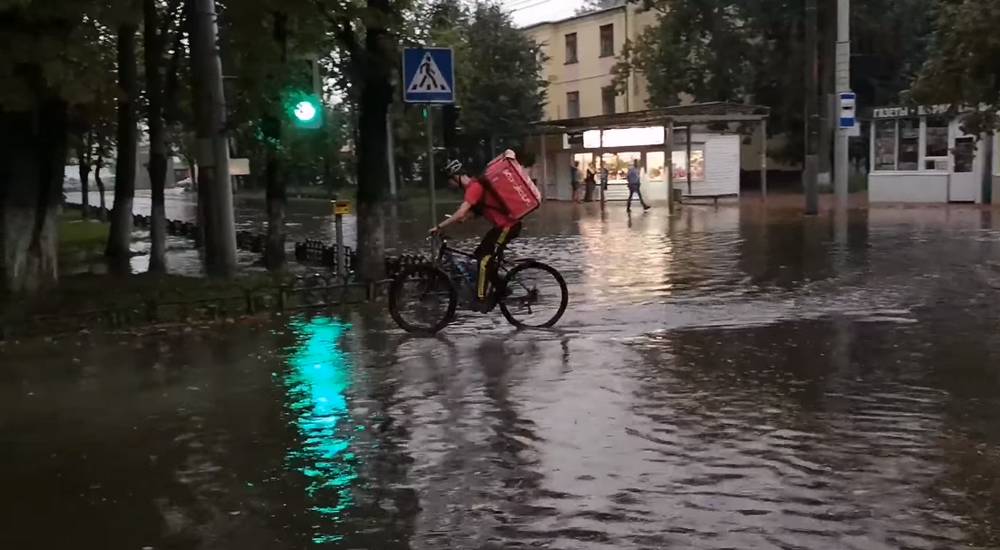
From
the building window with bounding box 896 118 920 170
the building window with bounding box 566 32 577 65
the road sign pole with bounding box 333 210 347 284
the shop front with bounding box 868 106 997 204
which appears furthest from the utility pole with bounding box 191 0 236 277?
the building window with bounding box 566 32 577 65

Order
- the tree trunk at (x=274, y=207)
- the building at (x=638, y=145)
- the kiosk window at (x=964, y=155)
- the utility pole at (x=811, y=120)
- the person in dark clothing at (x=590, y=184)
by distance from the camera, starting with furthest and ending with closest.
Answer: the person in dark clothing at (x=590, y=184) < the building at (x=638, y=145) < the kiosk window at (x=964, y=155) < the utility pole at (x=811, y=120) < the tree trunk at (x=274, y=207)

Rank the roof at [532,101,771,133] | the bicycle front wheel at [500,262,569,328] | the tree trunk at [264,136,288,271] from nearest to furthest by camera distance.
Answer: the bicycle front wheel at [500,262,569,328], the tree trunk at [264,136,288,271], the roof at [532,101,771,133]

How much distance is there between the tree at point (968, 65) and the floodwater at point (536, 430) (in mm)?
6366

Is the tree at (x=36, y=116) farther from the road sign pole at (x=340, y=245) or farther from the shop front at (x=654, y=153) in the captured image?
the shop front at (x=654, y=153)

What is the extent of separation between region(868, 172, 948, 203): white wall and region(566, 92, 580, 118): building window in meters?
26.8

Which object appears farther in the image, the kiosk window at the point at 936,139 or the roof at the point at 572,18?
the roof at the point at 572,18

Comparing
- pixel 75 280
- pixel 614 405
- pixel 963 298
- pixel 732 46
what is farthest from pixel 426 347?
pixel 732 46

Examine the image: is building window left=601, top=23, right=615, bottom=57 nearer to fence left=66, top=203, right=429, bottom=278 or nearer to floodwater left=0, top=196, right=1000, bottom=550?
fence left=66, top=203, right=429, bottom=278

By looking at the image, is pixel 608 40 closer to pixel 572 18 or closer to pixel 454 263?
pixel 572 18

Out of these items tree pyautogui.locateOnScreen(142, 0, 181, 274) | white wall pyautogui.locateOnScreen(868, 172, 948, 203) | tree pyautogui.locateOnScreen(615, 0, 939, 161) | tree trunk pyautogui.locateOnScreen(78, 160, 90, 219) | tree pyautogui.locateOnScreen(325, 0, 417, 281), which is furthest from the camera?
tree pyautogui.locateOnScreen(615, 0, 939, 161)

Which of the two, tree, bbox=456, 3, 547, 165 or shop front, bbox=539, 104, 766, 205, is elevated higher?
tree, bbox=456, 3, 547, 165

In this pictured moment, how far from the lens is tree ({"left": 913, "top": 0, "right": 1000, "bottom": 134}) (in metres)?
17.5

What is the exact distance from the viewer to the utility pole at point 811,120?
28062 mm

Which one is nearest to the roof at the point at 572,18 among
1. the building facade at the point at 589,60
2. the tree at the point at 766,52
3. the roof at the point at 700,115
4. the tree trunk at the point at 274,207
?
the building facade at the point at 589,60
